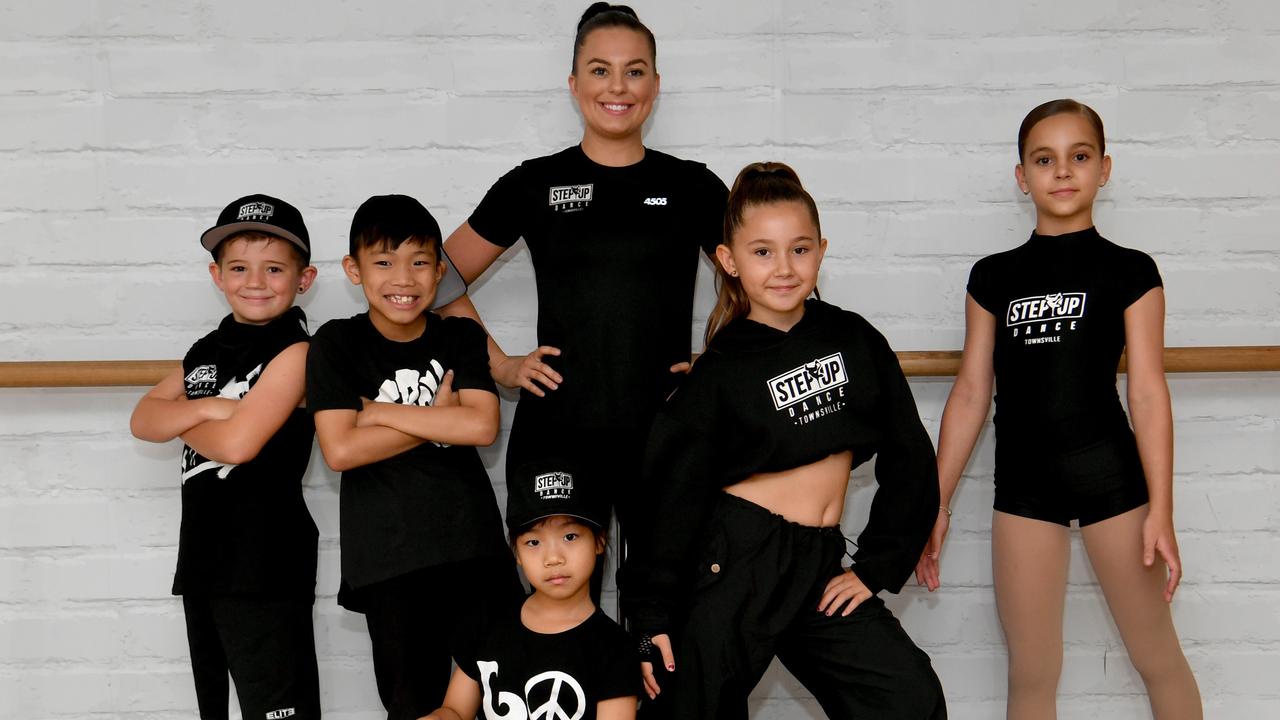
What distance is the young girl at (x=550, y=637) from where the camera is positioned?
64.2 inches

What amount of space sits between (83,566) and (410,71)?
122 cm

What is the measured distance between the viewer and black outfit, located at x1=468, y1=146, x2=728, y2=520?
187 cm

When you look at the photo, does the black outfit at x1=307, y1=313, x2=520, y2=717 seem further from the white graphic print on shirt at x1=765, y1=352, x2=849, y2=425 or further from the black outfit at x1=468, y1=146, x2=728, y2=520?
the white graphic print on shirt at x1=765, y1=352, x2=849, y2=425

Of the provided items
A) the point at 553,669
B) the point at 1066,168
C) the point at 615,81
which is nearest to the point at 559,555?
the point at 553,669

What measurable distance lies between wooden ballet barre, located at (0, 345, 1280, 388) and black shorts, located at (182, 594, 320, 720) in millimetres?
475

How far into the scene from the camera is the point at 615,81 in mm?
1920

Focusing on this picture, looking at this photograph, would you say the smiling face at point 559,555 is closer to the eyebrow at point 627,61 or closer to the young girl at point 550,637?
the young girl at point 550,637

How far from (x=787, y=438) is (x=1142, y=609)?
772mm

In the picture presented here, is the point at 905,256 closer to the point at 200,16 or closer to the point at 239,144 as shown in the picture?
the point at 239,144

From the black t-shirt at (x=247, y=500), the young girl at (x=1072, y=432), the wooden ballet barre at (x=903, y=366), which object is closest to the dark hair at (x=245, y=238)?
the black t-shirt at (x=247, y=500)

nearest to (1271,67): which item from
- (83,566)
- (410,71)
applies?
(410,71)

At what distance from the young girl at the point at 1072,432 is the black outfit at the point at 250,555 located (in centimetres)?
111

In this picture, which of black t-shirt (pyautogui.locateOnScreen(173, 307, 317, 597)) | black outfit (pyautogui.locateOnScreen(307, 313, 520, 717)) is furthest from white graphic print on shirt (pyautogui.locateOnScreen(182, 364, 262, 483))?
black outfit (pyautogui.locateOnScreen(307, 313, 520, 717))

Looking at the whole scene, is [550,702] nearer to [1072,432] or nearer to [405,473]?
[405,473]
